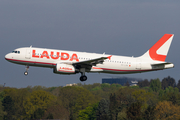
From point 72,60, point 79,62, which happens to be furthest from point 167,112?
point 79,62

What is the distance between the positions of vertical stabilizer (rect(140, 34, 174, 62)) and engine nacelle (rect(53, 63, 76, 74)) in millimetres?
14398

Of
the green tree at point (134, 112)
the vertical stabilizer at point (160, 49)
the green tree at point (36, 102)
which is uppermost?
the vertical stabilizer at point (160, 49)

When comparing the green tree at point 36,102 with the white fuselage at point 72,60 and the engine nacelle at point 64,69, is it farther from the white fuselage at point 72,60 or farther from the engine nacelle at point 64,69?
the engine nacelle at point 64,69

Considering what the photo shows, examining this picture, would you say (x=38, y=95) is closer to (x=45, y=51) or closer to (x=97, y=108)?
(x=97, y=108)

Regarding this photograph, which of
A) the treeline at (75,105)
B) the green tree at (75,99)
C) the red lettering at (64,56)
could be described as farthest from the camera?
the green tree at (75,99)

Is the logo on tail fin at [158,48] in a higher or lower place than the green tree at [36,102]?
higher

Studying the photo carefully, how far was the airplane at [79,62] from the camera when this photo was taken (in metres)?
52.7

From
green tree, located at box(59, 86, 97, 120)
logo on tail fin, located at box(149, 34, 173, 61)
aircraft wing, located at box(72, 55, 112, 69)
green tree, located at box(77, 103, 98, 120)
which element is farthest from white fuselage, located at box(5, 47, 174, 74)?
green tree, located at box(59, 86, 97, 120)

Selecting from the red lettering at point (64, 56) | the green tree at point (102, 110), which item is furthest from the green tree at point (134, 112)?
the red lettering at point (64, 56)

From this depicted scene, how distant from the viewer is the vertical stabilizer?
58625 mm

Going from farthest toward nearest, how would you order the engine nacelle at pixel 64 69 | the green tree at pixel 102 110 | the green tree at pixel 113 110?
the green tree at pixel 102 110 → the green tree at pixel 113 110 → the engine nacelle at pixel 64 69

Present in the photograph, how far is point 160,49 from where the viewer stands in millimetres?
59125

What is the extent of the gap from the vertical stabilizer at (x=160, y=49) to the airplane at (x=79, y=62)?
0.87 m

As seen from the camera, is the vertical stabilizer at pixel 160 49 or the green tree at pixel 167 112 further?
the green tree at pixel 167 112
